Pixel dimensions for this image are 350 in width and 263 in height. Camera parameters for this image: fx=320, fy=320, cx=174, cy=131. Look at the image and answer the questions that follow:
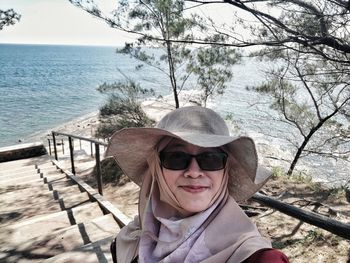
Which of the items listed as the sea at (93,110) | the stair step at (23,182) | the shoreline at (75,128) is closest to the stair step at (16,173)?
the stair step at (23,182)

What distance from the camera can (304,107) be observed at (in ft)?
41.5

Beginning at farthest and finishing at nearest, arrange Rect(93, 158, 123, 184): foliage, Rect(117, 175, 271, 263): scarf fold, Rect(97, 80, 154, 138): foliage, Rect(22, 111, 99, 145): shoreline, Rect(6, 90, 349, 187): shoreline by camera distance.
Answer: Rect(22, 111, 99, 145): shoreline < Rect(6, 90, 349, 187): shoreline < Rect(97, 80, 154, 138): foliage < Rect(93, 158, 123, 184): foliage < Rect(117, 175, 271, 263): scarf fold

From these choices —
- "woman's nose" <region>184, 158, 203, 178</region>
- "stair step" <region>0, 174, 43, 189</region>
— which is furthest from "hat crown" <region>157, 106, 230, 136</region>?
"stair step" <region>0, 174, 43, 189</region>

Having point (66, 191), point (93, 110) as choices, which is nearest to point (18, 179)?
point (66, 191)

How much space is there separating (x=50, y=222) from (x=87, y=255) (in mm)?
1269

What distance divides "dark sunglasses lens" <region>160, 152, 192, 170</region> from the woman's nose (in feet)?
0.05

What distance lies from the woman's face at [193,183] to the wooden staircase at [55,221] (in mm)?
1581

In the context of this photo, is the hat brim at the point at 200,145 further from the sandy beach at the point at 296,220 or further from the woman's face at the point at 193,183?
the sandy beach at the point at 296,220

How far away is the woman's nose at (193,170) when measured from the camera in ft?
3.33

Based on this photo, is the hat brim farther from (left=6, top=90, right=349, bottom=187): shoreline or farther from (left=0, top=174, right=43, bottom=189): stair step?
(left=6, top=90, right=349, bottom=187): shoreline

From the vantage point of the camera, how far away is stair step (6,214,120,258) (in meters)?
2.80

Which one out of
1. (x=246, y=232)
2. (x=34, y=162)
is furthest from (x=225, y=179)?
(x=34, y=162)

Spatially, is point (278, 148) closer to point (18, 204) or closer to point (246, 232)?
point (18, 204)

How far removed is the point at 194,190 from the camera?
1.01 meters
